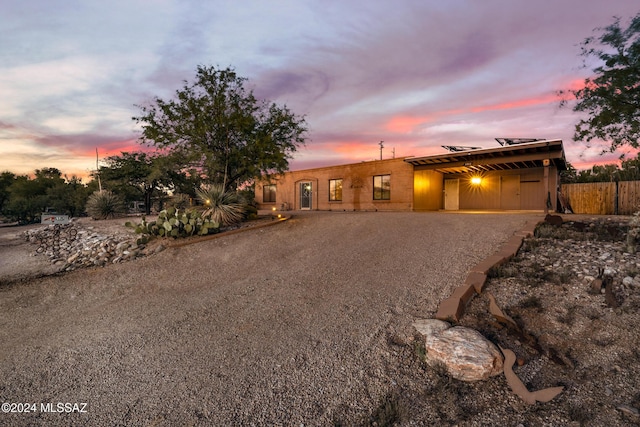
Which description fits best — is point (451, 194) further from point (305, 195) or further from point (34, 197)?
point (34, 197)

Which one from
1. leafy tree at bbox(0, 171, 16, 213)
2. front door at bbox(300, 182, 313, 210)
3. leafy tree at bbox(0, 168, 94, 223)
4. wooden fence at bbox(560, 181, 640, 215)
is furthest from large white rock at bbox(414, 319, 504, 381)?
leafy tree at bbox(0, 171, 16, 213)

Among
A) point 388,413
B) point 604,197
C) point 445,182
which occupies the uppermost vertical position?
point 445,182

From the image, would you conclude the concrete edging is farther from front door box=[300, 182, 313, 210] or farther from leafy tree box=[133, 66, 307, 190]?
front door box=[300, 182, 313, 210]

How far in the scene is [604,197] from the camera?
1423cm

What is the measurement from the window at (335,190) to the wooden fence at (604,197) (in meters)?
11.8

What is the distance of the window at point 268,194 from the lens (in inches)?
964

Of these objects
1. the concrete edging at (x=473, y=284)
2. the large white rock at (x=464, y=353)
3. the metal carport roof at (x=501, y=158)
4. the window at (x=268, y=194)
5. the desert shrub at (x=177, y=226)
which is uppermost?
the metal carport roof at (x=501, y=158)

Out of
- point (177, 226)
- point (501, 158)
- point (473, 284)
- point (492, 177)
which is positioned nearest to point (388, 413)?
point (473, 284)

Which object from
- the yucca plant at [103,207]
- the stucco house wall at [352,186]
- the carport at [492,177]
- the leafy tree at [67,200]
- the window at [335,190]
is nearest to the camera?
the carport at [492,177]

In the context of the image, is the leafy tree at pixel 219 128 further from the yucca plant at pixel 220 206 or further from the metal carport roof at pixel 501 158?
the metal carport roof at pixel 501 158

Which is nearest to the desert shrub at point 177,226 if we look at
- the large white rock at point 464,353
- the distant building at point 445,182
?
the distant building at point 445,182

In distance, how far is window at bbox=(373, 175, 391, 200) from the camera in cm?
1794

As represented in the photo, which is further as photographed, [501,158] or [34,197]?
[34,197]

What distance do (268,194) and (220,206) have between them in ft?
47.4
